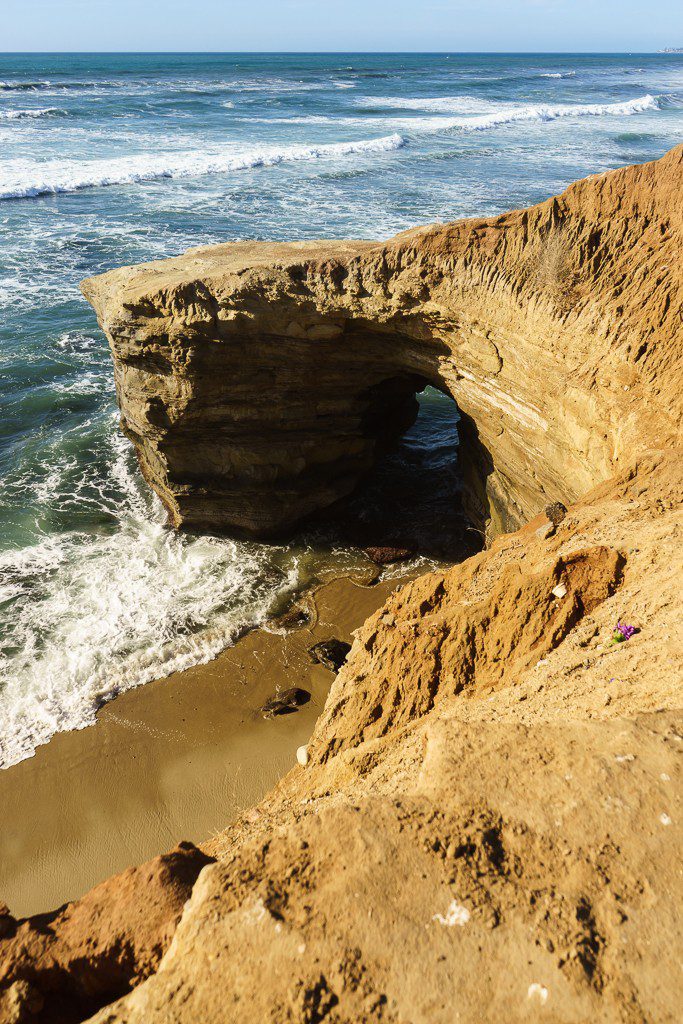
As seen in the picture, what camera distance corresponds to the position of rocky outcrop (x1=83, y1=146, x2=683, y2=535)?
263 inches

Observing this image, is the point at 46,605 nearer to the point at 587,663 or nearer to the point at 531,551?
the point at 531,551

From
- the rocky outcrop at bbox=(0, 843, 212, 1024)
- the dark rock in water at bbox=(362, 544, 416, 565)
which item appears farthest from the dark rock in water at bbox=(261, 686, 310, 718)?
the rocky outcrop at bbox=(0, 843, 212, 1024)

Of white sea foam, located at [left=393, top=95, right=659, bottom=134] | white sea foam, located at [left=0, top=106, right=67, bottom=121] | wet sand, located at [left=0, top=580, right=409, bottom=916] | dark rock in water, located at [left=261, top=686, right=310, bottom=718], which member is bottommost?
wet sand, located at [left=0, top=580, right=409, bottom=916]

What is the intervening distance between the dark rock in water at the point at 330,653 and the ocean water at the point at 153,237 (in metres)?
1.26

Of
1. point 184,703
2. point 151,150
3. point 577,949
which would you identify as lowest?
point 184,703

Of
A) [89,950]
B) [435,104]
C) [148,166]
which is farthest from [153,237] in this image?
[435,104]

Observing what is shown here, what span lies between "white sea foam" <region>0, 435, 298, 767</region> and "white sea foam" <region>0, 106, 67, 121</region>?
46.8 m

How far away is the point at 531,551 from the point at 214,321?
579cm

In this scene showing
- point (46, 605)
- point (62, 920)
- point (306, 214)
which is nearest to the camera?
point (62, 920)

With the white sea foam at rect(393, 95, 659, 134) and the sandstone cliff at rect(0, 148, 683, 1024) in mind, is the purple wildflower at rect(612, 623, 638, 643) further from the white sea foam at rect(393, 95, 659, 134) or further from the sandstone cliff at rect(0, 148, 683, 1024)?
the white sea foam at rect(393, 95, 659, 134)

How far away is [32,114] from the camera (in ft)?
151

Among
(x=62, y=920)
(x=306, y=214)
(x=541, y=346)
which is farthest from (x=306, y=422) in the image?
(x=306, y=214)

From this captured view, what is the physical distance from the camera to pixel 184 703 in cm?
877

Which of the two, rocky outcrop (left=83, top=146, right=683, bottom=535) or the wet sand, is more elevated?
rocky outcrop (left=83, top=146, right=683, bottom=535)
